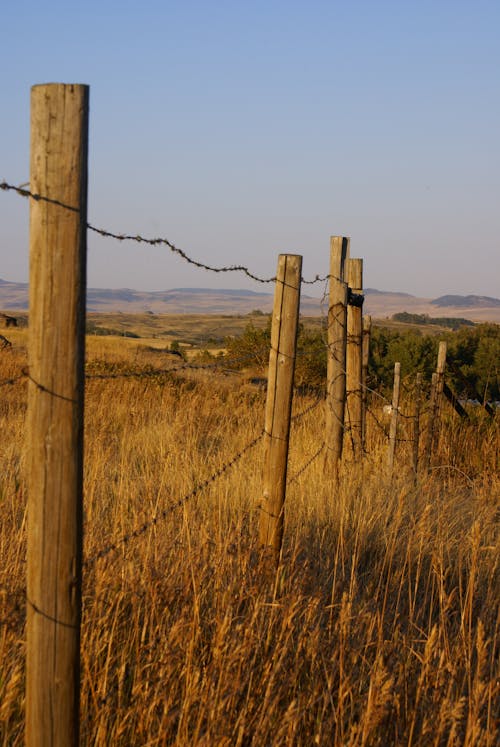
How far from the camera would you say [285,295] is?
4148mm

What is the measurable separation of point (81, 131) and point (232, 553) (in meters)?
2.19

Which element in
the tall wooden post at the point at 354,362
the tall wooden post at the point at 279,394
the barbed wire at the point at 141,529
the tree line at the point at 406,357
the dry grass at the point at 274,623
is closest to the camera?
the dry grass at the point at 274,623

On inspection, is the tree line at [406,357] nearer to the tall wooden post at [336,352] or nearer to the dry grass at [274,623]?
the dry grass at [274,623]

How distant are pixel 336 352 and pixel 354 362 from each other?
953 mm

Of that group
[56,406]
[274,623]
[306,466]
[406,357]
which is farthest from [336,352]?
[406,357]

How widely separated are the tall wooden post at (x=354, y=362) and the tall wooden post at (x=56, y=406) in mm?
4929

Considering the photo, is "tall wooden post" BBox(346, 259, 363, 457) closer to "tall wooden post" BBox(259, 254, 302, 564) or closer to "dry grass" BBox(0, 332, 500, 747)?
"dry grass" BBox(0, 332, 500, 747)

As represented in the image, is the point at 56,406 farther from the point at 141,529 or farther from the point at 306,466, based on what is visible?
the point at 306,466

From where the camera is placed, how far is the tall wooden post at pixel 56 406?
6.61ft

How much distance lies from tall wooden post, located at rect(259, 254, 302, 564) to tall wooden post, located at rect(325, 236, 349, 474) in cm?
187

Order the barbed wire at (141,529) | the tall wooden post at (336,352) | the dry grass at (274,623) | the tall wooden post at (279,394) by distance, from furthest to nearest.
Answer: the tall wooden post at (336,352)
the tall wooden post at (279,394)
the barbed wire at (141,529)
the dry grass at (274,623)

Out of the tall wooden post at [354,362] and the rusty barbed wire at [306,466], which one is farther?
the tall wooden post at [354,362]

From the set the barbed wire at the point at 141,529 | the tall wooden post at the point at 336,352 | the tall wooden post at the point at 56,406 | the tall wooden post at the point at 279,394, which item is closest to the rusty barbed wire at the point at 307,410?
the tall wooden post at the point at 336,352

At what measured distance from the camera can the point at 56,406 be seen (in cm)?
207
